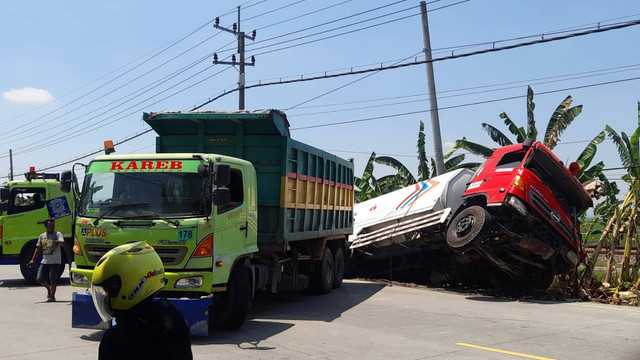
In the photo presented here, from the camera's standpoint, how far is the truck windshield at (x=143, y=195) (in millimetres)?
8562

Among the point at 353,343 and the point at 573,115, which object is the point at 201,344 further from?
the point at 573,115

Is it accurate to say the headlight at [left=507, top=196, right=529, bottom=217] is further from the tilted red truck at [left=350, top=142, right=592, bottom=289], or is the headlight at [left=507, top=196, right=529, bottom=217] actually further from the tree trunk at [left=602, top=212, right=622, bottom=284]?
the tree trunk at [left=602, top=212, right=622, bottom=284]

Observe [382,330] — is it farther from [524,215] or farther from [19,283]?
[19,283]

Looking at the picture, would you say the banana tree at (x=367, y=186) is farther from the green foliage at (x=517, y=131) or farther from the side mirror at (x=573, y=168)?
the side mirror at (x=573, y=168)

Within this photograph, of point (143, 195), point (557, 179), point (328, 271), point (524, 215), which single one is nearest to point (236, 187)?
point (143, 195)

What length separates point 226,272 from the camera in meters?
8.71

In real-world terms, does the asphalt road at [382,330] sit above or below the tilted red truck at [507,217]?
below

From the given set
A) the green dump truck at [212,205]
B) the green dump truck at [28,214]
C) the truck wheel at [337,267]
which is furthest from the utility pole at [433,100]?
the green dump truck at [28,214]

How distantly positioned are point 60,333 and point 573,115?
17075 millimetres


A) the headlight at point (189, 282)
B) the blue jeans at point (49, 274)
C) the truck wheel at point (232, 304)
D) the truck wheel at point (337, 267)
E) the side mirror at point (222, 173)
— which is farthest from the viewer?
the truck wheel at point (337, 267)

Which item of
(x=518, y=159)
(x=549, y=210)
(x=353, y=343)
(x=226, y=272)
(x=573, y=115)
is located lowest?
(x=353, y=343)

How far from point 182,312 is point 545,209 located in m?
7.94

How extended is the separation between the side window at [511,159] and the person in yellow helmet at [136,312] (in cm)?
1154

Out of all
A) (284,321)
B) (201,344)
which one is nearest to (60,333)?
(201,344)
